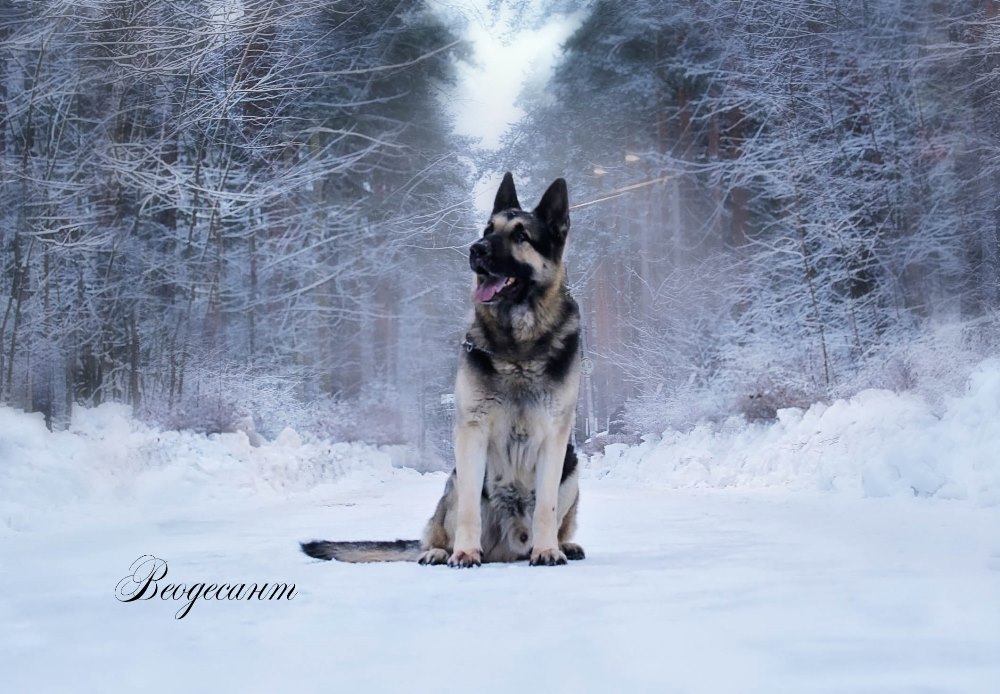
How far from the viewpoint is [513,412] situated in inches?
152

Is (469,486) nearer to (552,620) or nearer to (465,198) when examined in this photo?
(552,620)

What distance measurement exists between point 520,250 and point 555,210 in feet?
1.06

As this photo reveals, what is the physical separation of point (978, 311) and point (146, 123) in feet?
39.4

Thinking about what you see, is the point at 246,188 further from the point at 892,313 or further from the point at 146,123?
the point at 892,313

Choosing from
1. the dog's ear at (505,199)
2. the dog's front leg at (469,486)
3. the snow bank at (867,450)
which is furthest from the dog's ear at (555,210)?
the snow bank at (867,450)

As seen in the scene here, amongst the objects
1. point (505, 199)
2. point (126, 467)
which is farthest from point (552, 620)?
point (126, 467)

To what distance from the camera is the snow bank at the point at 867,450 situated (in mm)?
6176

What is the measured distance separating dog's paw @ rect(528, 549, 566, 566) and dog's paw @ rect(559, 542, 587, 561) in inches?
11.8

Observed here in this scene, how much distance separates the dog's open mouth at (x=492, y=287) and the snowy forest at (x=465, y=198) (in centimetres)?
696

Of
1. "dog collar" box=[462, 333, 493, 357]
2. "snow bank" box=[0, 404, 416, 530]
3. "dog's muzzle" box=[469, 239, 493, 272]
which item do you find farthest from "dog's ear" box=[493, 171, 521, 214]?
"snow bank" box=[0, 404, 416, 530]

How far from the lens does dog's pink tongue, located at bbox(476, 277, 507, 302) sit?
414cm

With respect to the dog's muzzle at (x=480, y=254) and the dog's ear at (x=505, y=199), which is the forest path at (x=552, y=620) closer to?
the dog's muzzle at (x=480, y=254)

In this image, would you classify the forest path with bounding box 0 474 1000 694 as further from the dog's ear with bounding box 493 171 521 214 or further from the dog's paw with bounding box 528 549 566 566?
the dog's ear with bounding box 493 171 521 214

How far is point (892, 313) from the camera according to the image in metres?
12.0
